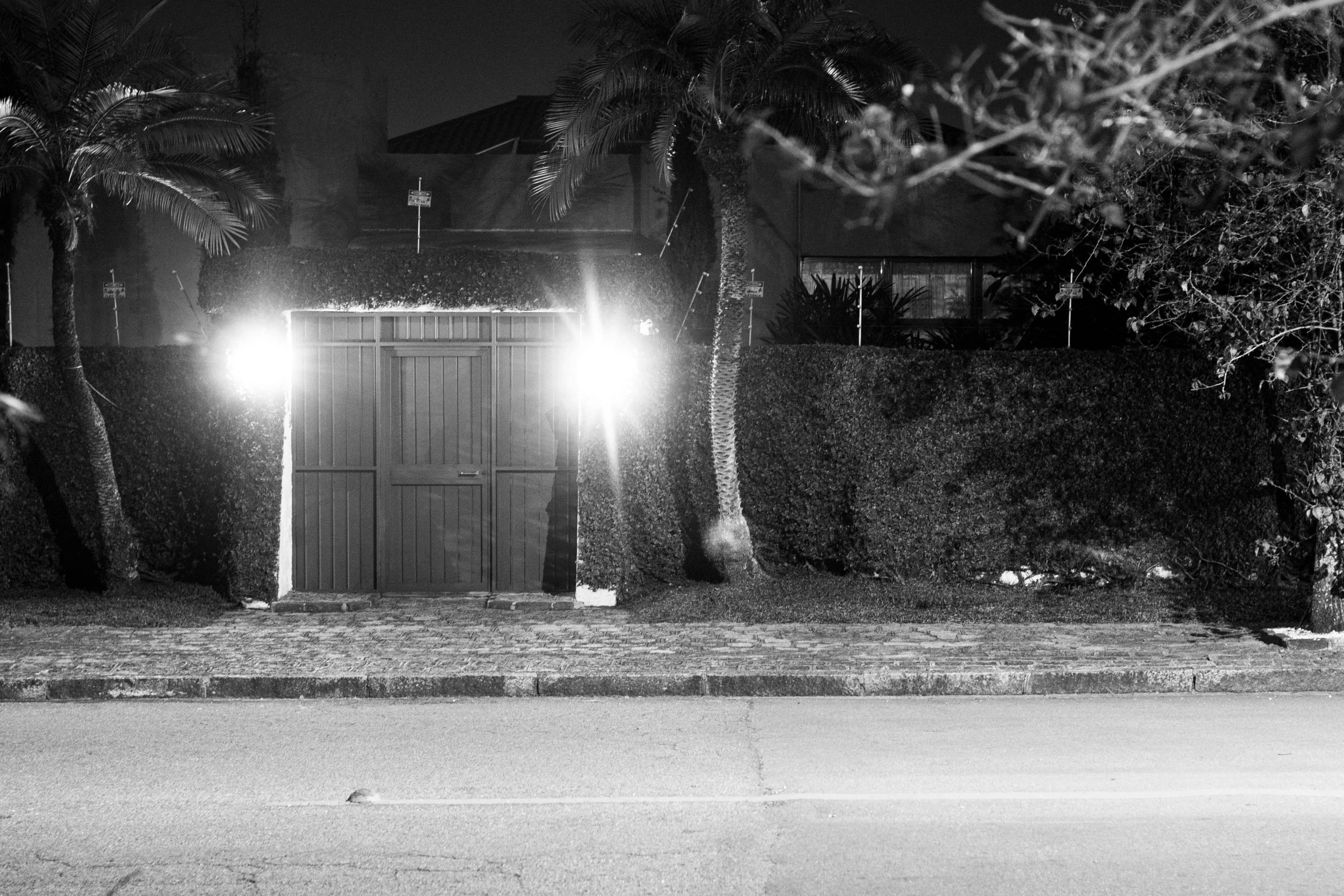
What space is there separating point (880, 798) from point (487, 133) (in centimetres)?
2291

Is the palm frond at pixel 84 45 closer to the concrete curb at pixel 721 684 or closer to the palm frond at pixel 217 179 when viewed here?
the palm frond at pixel 217 179

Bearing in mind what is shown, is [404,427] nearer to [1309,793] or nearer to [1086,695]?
[1086,695]

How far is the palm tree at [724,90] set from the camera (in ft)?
39.9

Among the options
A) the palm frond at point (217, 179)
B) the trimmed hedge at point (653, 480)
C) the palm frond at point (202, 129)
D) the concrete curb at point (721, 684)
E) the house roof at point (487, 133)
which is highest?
the house roof at point (487, 133)

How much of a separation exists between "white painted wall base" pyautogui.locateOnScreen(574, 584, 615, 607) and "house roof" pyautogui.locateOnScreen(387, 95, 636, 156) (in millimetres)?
12879

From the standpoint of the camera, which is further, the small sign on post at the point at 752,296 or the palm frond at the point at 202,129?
the small sign on post at the point at 752,296

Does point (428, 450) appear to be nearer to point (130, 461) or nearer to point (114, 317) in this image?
point (130, 461)

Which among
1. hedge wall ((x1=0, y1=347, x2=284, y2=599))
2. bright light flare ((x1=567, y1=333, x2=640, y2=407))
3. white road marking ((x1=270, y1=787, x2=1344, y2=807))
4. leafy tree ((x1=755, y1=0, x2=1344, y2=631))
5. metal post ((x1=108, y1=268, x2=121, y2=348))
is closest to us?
white road marking ((x1=270, y1=787, x2=1344, y2=807))

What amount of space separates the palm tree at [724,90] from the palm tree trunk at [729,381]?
0.04ft

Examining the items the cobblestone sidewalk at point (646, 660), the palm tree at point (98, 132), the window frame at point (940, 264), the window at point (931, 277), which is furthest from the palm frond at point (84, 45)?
the window at point (931, 277)

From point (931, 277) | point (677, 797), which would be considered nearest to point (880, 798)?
point (677, 797)

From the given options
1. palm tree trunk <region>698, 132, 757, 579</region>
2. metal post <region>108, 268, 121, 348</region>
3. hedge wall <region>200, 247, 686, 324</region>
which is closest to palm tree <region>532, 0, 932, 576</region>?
palm tree trunk <region>698, 132, 757, 579</region>

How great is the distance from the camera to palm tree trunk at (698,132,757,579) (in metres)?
12.8

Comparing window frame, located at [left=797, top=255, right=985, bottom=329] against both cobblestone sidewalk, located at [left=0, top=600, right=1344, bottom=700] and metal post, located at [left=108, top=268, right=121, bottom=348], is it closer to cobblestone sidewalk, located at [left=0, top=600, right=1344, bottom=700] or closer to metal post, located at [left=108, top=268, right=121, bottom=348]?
metal post, located at [left=108, top=268, right=121, bottom=348]
